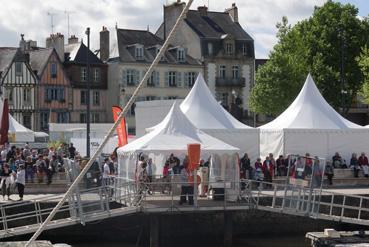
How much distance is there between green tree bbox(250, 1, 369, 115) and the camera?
5809cm

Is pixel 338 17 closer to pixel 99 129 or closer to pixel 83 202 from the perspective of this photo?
pixel 99 129

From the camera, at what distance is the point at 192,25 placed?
73375 mm

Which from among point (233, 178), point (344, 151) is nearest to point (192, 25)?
point (344, 151)

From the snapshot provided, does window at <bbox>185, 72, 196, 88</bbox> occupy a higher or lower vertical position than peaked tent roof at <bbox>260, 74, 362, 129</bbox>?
higher

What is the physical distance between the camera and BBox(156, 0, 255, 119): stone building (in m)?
73.1

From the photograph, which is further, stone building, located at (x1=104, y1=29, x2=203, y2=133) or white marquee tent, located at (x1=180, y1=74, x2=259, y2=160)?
stone building, located at (x1=104, y1=29, x2=203, y2=133)

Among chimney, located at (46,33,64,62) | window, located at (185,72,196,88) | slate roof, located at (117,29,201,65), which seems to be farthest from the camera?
window, located at (185,72,196,88)

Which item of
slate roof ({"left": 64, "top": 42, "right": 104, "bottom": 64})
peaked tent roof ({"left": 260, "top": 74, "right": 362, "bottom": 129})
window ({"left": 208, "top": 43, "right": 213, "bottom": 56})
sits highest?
window ({"left": 208, "top": 43, "right": 213, "bottom": 56})

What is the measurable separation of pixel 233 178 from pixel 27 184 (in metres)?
9.94

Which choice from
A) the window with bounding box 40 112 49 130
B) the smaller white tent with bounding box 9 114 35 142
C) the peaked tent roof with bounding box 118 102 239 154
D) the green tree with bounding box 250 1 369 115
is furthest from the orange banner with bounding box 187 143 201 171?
the window with bounding box 40 112 49 130

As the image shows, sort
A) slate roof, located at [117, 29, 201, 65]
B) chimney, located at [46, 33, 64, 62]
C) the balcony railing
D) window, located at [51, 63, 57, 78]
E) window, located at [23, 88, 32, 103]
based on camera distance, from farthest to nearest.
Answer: the balcony railing < slate roof, located at [117, 29, 201, 65] < chimney, located at [46, 33, 64, 62] < window, located at [51, 63, 57, 78] < window, located at [23, 88, 32, 103]

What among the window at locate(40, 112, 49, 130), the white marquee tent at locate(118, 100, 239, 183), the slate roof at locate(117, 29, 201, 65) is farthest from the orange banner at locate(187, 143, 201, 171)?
the slate roof at locate(117, 29, 201, 65)

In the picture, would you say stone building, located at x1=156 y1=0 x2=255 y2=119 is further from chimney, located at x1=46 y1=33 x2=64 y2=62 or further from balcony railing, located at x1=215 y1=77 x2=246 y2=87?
chimney, located at x1=46 y1=33 x2=64 y2=62

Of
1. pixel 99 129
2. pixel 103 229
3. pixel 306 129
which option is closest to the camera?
pixel 103 229
